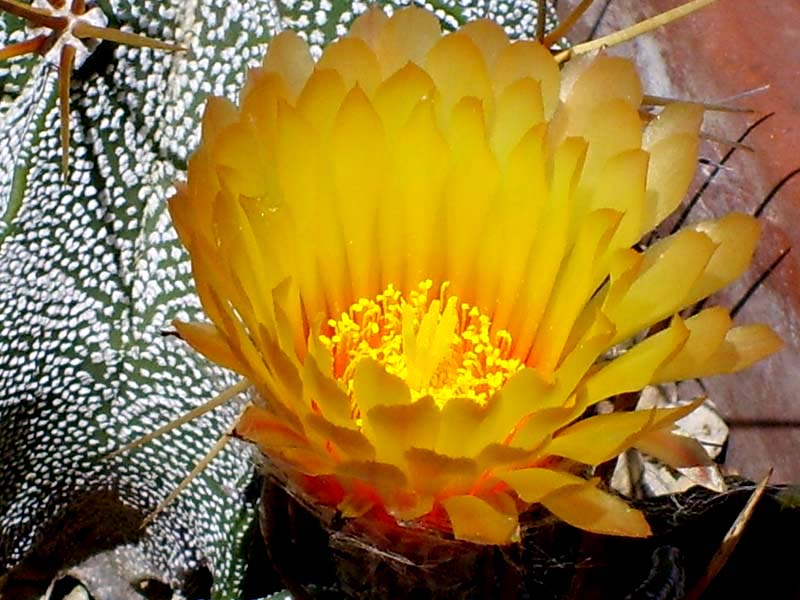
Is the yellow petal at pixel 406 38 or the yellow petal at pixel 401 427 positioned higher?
the yellow petal at pixel 406 38

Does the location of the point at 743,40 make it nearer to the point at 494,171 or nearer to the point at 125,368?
the point at 494,171

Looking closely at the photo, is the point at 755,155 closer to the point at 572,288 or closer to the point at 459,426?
the point at 572,288

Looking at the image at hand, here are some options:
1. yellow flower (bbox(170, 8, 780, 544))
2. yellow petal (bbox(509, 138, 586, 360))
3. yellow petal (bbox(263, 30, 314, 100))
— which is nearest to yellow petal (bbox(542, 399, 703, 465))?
yellow flower (bbox(170, 8, 780, 544))

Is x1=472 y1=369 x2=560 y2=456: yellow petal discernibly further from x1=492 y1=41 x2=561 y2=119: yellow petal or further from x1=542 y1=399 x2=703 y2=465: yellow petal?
x1=492 y1=41 x2=561 y2=119: yellow petal

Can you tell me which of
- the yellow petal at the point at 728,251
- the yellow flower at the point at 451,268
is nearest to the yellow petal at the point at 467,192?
the yellow flower at the point at 451,268

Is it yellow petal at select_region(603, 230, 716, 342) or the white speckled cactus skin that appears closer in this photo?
yellow petal at select_region(603, 230, 716, 342)

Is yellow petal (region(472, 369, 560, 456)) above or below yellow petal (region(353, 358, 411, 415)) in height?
below

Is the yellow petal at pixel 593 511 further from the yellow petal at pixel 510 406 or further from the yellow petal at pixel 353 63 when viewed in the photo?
the yellow petal at pixel 353 63

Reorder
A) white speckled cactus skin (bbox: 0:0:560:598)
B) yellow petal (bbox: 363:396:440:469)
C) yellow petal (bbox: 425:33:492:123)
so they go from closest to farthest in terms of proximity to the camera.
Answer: yellow petal (bbox: 363:396:440:469), yellow petal (bbox: 425:33:492:123), white speckled cactus skin (bbox: 0:0:560:598)
